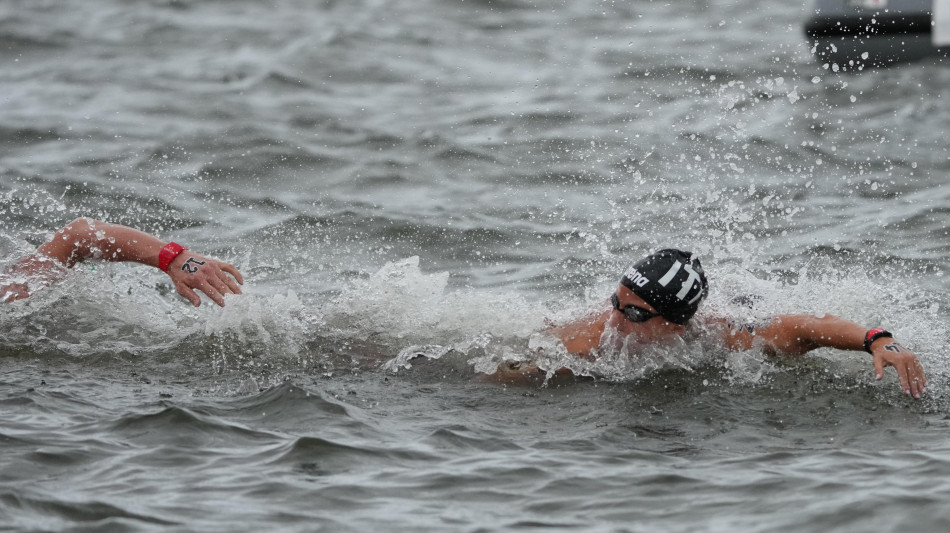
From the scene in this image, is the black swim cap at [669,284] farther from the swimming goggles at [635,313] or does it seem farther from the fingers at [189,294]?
the fingers at [189,294]

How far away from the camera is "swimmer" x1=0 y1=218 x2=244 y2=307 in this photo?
708 centimetres

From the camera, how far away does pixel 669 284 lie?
725 cm

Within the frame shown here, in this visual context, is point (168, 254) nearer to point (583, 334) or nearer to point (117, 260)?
point (117, 260)

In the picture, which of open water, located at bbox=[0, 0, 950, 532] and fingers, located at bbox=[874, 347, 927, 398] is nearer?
open water, located at bbox=[0, 0, 950, 532]

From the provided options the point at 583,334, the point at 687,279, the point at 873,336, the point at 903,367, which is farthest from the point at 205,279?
the point at 903,367

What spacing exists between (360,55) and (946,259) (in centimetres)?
1040

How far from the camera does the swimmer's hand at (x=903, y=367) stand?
→ 21.4 ft

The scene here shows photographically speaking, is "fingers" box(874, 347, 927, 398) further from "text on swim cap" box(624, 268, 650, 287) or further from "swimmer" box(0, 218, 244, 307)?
"swimmer" box(0, 218, 244, 307)

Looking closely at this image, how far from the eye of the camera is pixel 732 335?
7.63m

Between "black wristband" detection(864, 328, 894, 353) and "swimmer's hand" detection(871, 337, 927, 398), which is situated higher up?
"black wristband" detection(864, 328, 894, 353)

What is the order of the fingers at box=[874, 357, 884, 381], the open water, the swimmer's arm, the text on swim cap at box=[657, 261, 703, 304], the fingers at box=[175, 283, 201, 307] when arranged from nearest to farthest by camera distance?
the open water → the fingers at box=[874, 357, 884, 381] → the fingers at box=[175, 283, 201, 307] → the text on swim cap at box=[657, 261, 703, 304] → the swimmer's arm

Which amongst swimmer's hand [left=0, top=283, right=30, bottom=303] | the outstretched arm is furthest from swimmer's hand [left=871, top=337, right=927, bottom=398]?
swimmer's hand [left=0, top=283, right=30, bottom=303]

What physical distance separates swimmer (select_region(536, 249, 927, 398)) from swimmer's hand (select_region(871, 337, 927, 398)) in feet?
0.66

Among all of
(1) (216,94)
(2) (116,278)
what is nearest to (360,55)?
(1) (216,94)
